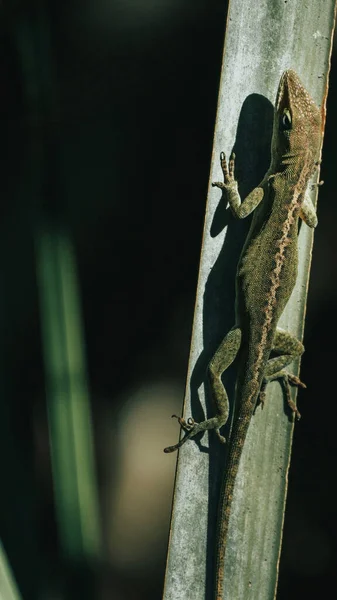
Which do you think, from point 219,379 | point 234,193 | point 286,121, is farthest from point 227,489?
point 286,121

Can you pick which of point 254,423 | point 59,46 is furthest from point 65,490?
point 59,46

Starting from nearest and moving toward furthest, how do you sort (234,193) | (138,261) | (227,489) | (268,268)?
(227,489) < (234,193) < (268,268) < (138,261)

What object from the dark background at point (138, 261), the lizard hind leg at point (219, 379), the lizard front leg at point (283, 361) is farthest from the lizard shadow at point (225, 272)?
the dark background at point (138, 261)

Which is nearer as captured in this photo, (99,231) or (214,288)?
(214,288)

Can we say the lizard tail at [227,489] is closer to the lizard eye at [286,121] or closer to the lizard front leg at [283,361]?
the lizard front leg at [283,361]

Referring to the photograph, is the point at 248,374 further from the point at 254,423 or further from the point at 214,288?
the point at 214,288

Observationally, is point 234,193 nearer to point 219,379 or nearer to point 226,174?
point 226,174
